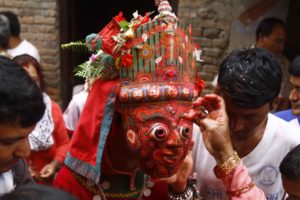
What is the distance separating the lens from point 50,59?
231 inches

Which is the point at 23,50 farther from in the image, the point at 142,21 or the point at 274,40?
the point at 142,21

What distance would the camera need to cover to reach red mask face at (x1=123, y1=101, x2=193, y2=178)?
6.40ft

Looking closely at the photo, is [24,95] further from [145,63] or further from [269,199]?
[269,199]

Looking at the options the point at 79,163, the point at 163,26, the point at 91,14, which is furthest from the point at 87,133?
the point at 91,14

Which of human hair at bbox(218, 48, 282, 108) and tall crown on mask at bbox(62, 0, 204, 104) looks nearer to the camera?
tall crown on mask at bbox(62, 0, 204, 104)

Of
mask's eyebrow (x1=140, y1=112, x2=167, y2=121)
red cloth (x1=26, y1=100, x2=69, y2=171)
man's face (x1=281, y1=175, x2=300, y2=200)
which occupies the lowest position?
red cloth (x1=26, y1=100, x2=69, y2=171)

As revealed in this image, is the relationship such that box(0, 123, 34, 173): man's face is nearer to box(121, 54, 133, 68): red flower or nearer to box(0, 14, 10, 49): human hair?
box(121, 54, 133, 68): red flower

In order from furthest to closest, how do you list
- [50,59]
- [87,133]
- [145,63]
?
[50,59] → [87,133] → [145,63]

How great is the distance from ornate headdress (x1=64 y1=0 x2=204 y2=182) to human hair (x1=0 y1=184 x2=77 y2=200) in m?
0.49

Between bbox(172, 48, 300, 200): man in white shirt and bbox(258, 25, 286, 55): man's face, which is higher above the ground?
bbox(258, 25, 286, 55): man's face

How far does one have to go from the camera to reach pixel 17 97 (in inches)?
67.7

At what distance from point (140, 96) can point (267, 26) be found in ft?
11.1

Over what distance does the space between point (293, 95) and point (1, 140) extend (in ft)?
7.31

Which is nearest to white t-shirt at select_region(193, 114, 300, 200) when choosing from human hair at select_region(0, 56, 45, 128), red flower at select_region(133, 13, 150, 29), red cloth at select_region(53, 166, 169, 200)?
red cloth at select_region(53, 166, 169, 200)
